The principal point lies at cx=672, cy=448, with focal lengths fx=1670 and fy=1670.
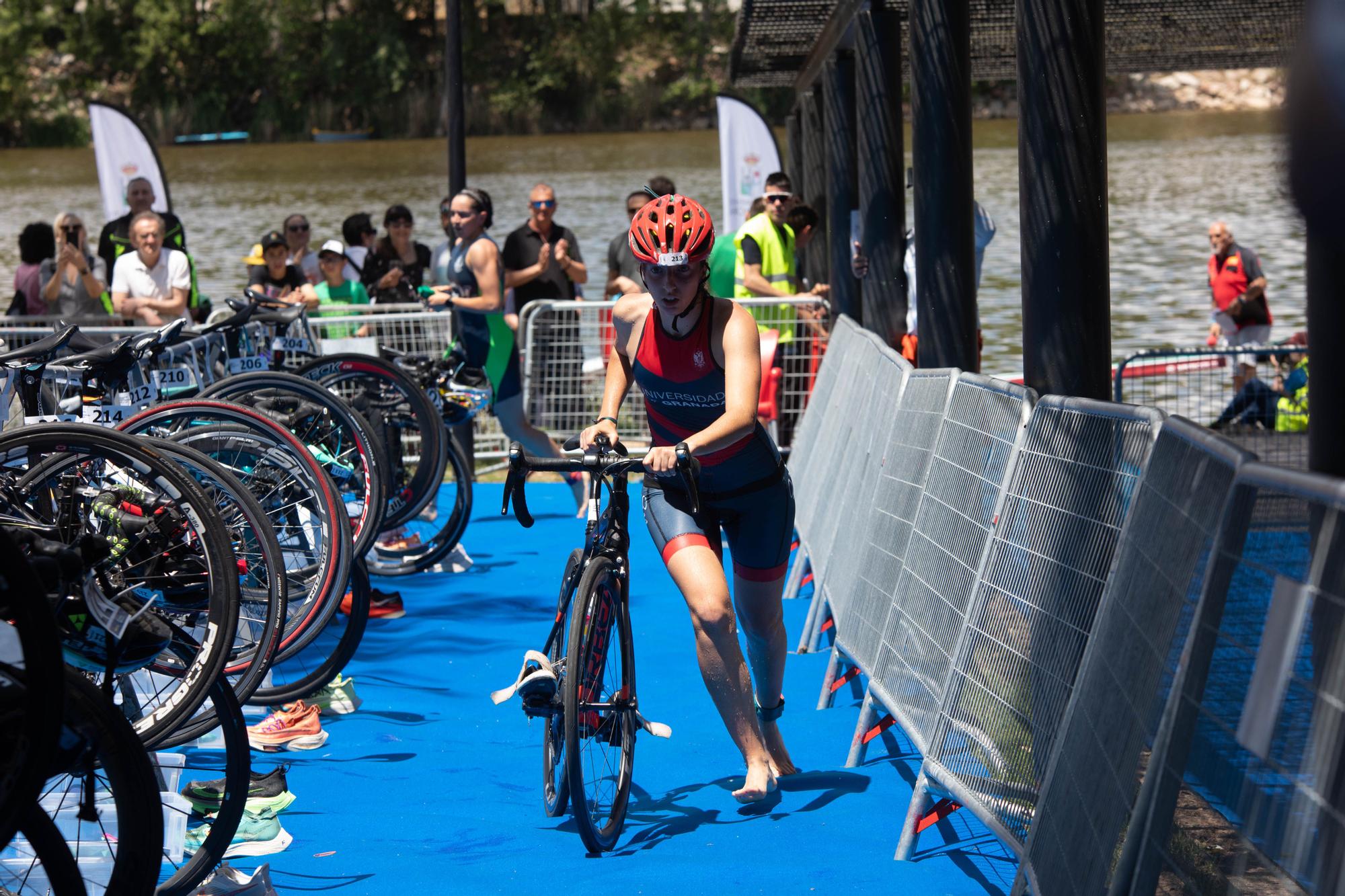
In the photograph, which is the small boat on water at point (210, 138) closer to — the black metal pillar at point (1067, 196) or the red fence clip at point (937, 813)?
the black metal pillar at point (1067, 196)

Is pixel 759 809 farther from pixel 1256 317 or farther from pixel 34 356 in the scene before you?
pixel 1256 317

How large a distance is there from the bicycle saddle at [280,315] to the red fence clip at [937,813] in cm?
406

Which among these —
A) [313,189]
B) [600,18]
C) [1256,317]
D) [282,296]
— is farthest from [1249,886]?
[600,18]

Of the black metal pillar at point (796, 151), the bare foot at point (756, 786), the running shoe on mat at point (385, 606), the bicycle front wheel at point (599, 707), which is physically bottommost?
the running shoe on mat at point (385, 606)

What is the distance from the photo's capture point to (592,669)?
4820 millimetres

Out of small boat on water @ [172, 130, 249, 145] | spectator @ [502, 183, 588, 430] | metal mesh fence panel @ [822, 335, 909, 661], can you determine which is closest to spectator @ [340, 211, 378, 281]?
spectator @ [502, 183, 588, 430]

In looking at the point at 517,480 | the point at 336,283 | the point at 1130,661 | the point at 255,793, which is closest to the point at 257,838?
the point at 255,793

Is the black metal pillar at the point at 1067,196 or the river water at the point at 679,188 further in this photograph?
the river water at the point at 679,188

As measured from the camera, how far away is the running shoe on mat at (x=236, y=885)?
4.27 metres

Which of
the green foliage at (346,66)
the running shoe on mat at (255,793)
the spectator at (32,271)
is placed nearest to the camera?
the running shoe on mat at (255,793)

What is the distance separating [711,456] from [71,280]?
8.78 meters

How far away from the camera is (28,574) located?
2.84 meters

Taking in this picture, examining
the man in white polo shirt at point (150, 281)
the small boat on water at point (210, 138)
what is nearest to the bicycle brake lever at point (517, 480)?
the man in white polo shirt at point (150, 281)

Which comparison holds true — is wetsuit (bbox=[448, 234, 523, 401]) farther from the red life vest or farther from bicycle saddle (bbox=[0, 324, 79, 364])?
the red life vest
